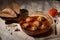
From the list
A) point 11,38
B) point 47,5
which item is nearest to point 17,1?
point 47,5

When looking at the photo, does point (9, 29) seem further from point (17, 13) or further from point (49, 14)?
point (49, 14)

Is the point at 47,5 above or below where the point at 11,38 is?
above

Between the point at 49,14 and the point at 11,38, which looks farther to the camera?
the point at 49,14

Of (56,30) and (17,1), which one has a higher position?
(17,1)

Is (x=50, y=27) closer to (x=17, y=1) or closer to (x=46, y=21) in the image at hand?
(x=46, y=21)

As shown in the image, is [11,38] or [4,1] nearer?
[11,38]

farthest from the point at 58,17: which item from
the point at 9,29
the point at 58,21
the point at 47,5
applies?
the point at 9,29
